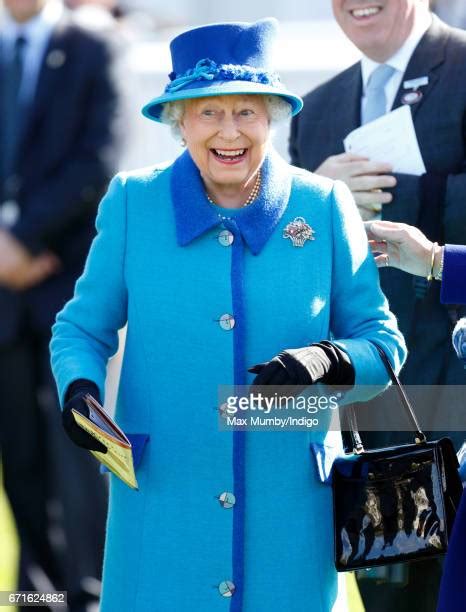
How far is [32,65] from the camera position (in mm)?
5656

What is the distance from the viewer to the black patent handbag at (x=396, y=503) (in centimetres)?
356

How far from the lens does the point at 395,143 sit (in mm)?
4414

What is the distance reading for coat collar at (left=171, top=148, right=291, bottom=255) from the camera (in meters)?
3.71

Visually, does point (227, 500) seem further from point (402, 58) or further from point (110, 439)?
point (402, 58)

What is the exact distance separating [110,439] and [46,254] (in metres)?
2.26

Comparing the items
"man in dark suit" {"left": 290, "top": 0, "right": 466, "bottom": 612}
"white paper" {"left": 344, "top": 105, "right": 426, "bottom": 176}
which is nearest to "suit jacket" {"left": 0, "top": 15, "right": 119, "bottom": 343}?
"man in dark suit" {"left": 290, "top": 0, "right": 466, "bottom": 612}

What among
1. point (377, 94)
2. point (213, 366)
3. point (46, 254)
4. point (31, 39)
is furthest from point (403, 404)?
point (31, 39)

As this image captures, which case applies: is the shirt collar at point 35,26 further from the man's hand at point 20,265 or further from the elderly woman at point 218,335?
the elderly woman at point 218,335

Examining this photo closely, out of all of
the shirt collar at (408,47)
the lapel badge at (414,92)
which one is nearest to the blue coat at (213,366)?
the lapel badge at (414,92)

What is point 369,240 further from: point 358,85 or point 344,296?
point 358,85

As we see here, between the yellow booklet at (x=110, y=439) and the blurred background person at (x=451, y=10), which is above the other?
the blurred background person at (x=451, y=10)

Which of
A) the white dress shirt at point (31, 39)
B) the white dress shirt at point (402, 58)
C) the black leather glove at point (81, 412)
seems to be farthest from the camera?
the white dress shirt at point (31, 39)

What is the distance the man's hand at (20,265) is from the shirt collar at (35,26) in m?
0.77

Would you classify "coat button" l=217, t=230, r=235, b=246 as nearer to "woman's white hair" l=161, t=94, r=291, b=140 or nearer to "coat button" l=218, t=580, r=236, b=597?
A: "woman's white hair" l=161, t=94, r=291, b=140
